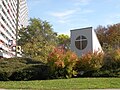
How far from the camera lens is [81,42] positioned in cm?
4425

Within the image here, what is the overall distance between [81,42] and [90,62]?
18.2 metres

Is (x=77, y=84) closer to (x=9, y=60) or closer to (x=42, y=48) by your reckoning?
(x=9, y=60)

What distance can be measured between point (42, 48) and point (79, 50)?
13.7 meters

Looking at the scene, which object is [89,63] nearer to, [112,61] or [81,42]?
[112,61]

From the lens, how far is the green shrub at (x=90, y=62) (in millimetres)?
26172

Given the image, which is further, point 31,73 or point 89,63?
point 89,63

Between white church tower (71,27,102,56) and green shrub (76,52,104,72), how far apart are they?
1565cm

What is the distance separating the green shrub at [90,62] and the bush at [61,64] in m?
1.36

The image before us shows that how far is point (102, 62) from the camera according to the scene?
26625 mm

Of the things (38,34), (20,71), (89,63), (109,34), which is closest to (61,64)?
(89,63)

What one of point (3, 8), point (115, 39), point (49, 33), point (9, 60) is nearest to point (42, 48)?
point (49, 33)

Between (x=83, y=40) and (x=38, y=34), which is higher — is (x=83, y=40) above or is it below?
below

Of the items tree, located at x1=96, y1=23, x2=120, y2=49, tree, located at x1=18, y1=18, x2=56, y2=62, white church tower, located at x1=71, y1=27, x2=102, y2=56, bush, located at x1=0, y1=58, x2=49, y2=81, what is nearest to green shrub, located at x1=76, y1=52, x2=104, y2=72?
bush, located at x1=0, y1=58, x2=49, y2=81

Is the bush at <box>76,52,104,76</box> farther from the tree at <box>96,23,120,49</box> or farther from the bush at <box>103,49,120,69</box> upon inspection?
the tree at <box>96,23,120,49</box>
